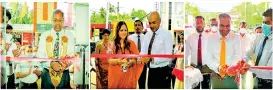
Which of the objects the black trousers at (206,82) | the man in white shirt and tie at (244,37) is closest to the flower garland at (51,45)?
the black trousers at (206,82)

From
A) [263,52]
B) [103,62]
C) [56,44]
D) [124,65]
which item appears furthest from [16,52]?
[263,52]

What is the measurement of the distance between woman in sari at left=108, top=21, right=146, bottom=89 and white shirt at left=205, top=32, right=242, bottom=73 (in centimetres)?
69

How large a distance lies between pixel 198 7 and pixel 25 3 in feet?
5.63

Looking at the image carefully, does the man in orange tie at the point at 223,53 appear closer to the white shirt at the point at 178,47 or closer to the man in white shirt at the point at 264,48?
the man in white shirt at the point at 264,48

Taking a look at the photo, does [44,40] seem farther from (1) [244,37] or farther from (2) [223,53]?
(1) [244,37]

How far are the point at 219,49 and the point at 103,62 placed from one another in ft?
3.83

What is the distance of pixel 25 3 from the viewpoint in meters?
4.54

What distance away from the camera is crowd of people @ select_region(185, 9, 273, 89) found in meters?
4.54

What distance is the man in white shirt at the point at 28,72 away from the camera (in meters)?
4.58

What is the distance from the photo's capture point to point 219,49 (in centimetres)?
458

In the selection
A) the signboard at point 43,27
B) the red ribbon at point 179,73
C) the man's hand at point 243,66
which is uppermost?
the signboard at point 43,27

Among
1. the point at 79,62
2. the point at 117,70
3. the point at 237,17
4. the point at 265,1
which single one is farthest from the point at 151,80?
the point at 265,1

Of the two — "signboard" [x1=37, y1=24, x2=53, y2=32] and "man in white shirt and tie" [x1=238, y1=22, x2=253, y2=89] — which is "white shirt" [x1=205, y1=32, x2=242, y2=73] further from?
"signboard" [x1=37, y1=24, x2=53, y2=32]

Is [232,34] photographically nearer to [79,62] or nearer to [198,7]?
[198,7]
